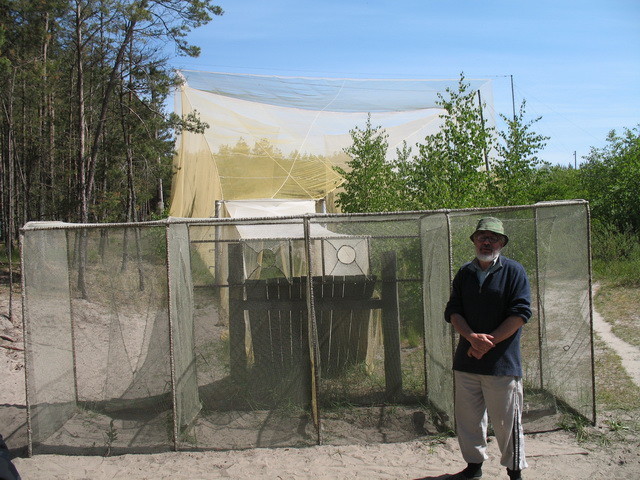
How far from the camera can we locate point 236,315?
651 cm

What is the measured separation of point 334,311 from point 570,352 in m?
2.32

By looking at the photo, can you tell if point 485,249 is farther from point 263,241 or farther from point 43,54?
point 43,54

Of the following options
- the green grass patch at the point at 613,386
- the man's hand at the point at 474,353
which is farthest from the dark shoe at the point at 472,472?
the green grass patch at the point at 613,386

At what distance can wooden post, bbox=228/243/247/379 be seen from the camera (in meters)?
6.29

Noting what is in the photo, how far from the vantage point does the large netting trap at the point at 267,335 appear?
595 cm

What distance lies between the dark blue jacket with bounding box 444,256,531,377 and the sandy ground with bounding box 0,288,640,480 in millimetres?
1043

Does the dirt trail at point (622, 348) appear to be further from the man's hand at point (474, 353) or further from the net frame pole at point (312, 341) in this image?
the net frame pole at point (312, 341)

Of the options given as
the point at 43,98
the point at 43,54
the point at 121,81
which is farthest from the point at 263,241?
the point at 43,98

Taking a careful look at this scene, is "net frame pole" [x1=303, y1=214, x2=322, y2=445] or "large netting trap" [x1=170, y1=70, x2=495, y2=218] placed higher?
"large netting trap" [x1=170, y1=70, x2=495, y2=218]

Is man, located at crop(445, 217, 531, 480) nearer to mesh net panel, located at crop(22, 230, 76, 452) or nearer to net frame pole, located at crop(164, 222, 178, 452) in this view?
net frame pole, located at crop(164, 222, 178, 452)

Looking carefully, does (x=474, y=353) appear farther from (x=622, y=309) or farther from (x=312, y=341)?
(x=622, y=309)

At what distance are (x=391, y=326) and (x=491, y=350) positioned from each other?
6.01 ft

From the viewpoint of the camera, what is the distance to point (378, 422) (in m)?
6.12

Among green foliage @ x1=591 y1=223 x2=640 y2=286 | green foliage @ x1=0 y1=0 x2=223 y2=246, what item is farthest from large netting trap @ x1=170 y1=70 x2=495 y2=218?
green foliage @ x1=591 y1=223 x2=640 y2=286
